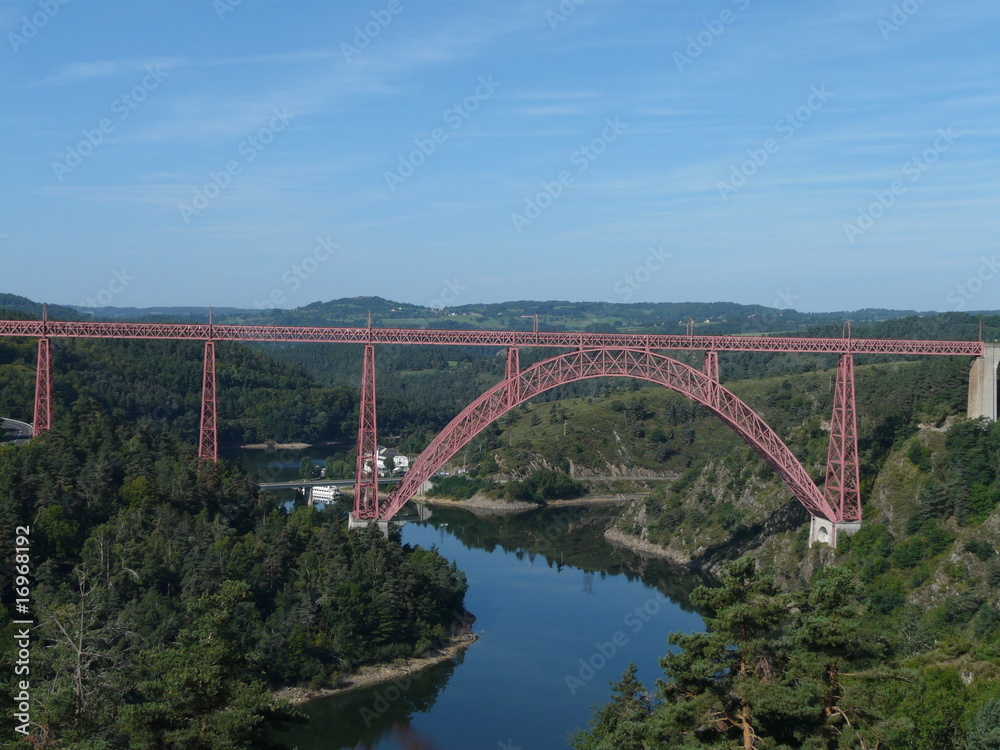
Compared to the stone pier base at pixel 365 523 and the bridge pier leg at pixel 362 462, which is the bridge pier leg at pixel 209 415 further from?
the stone pier base at pixel 365 523

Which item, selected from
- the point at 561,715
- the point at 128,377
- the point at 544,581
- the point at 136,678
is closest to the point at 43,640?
the point at 136,678

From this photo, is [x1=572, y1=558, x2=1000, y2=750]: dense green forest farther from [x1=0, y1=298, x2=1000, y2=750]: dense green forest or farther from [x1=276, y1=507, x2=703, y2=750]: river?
[x1=276, y1=507, x2=703, y2=750]: river

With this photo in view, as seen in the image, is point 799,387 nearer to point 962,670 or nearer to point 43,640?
point 962,670

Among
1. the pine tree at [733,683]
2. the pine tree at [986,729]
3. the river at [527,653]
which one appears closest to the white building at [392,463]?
the river at [527,653]

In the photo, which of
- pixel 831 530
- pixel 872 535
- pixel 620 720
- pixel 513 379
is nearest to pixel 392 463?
pixel 513 379

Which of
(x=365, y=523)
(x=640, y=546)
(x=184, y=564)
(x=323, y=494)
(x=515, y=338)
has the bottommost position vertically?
(x=640, y=546)

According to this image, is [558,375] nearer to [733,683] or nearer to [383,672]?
[383,672]
